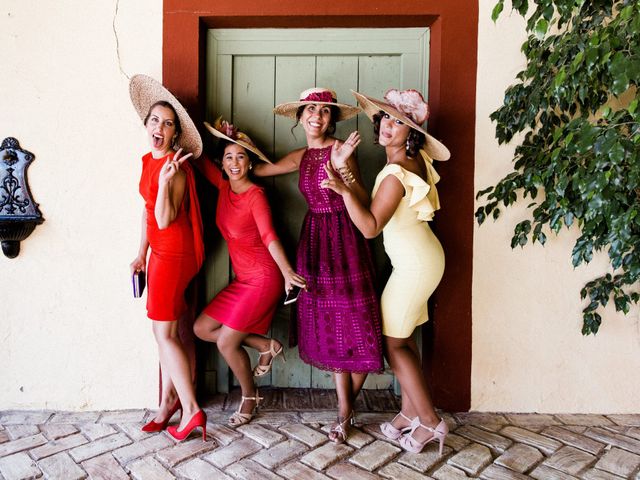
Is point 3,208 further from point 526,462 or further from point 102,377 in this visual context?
point 526,462

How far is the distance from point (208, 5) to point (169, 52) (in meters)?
0.34

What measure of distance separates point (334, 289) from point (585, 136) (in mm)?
1313

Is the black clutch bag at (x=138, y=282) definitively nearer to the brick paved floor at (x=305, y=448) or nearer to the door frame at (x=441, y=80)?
the brick paved floor at (x=305, y=448)

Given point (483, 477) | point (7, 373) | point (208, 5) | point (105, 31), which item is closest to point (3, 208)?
point (7, 373)

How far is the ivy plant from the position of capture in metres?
1.78

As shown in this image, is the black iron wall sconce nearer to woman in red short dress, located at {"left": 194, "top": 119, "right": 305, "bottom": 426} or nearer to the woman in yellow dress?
woman in red short dress, located at {"left": 194, "top": 119, "right": 305, "bottom": 426}

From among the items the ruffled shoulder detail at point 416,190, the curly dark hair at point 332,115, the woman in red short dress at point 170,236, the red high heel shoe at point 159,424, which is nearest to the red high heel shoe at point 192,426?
the woman in red short dress at point 170,236

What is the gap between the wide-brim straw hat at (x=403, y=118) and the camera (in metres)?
2.32

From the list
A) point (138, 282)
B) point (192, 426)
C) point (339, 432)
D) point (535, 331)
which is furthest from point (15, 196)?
point (535, 331)

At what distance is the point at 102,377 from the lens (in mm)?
2850

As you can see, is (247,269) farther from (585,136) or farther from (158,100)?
(585,136)

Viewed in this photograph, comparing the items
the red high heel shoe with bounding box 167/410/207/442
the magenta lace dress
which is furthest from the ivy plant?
the red high heel shoe with bounding box 167/410/207/442

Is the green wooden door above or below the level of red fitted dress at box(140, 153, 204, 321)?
above

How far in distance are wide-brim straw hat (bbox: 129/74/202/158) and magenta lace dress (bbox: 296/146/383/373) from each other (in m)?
0.62
